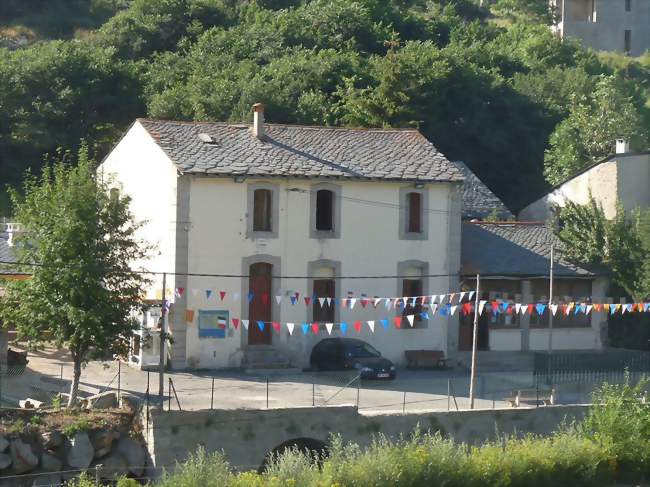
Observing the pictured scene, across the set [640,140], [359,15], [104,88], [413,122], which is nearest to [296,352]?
[413,122]

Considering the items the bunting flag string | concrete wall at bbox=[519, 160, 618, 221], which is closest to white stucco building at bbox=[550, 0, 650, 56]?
concrete wall at bbox=[519, 160, 618, 221]

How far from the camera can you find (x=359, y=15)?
7362cm

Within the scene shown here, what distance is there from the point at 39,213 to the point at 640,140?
130 feet

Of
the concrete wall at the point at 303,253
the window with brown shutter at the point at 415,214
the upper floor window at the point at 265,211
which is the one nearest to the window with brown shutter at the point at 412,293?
the concrete wall at the point at 303,253

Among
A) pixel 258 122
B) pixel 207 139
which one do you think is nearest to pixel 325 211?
pixel 258 122

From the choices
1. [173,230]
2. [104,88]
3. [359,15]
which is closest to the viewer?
[173,230]

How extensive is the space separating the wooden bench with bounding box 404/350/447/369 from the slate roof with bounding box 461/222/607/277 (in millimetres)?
2971

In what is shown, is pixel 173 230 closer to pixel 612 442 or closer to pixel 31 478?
pixel 31 478

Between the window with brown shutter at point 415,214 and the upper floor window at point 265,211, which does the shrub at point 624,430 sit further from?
the upper floor window at point 265,211

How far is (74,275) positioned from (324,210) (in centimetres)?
1031

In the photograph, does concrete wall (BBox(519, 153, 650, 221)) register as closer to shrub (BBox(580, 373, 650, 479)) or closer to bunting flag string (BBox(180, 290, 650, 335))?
bunting flag string (BBox(180, 290, 650, 335))

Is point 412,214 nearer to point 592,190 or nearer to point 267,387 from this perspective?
point 267,387

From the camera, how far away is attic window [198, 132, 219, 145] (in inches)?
1542

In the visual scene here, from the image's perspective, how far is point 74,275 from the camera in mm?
30984
